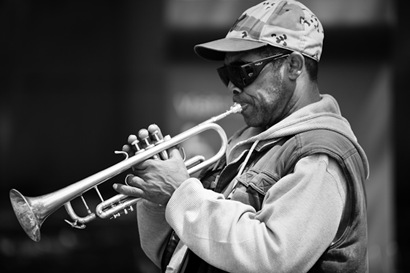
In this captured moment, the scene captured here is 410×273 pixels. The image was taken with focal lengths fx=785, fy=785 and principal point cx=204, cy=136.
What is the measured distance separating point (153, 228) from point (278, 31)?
973mm

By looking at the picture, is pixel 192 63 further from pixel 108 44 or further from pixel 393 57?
pixel 393 57

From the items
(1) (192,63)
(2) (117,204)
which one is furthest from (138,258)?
(2) (117,204)

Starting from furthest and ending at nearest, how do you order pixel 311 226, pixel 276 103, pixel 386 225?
pixel 386 225 → pixel 276 103 → pixel 311 226

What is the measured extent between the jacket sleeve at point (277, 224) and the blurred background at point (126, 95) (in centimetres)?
322

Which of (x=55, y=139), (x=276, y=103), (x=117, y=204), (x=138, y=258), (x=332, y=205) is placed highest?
(x=276, y=103)

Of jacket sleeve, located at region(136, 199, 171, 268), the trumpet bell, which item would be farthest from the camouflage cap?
the trumpet bell

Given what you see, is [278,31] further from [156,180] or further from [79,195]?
[79,195]

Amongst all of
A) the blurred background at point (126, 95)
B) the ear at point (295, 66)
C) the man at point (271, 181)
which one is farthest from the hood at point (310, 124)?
the blurred background at point (126, 95)

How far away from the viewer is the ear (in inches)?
118

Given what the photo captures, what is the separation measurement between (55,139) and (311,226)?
12.9 feet

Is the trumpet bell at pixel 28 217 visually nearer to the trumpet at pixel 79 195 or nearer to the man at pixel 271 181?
the trumpet at pixel 79 195

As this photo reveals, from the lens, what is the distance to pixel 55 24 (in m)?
6.28

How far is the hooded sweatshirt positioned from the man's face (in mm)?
335

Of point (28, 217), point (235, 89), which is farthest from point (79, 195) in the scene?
point (235, 89)
